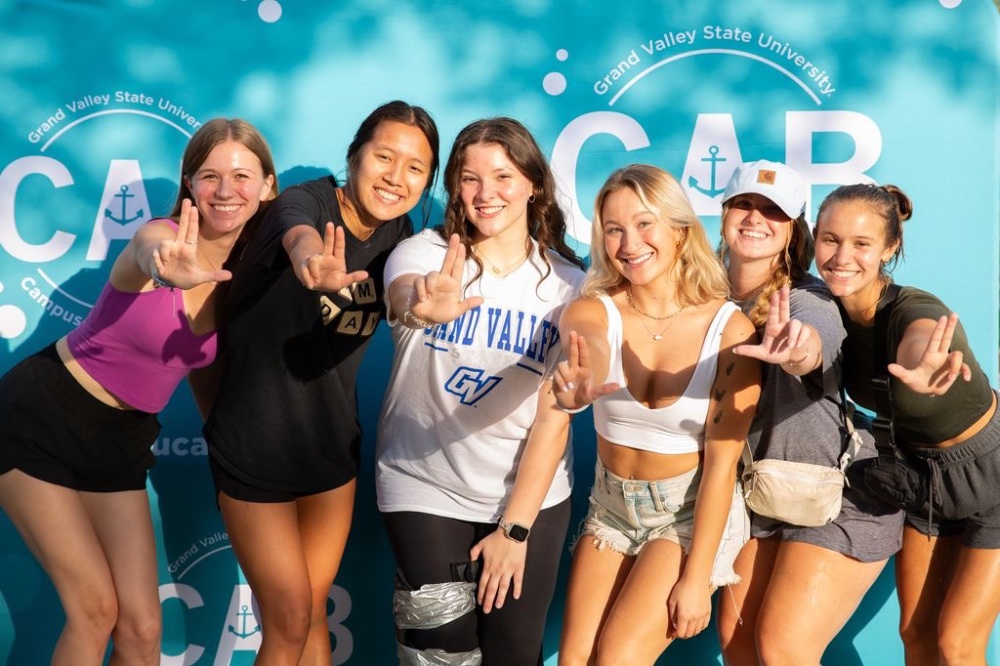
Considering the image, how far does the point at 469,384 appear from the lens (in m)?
2.92

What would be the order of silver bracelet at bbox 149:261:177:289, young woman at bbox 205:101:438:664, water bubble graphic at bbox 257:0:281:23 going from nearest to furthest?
1. silver bracelet at bbox 149:261:177:289
2. young woman at bbox 205:101:438:664
3. water bubble graphic at bbox 257:0:281:23

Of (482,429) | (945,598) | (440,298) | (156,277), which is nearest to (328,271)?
(440,298)

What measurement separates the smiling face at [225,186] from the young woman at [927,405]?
1.76 m

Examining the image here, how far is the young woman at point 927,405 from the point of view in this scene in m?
2.79

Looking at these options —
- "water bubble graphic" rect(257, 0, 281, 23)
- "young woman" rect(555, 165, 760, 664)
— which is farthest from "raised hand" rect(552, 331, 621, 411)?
"water bubble graphic" rect(257, 0, 281, 23)

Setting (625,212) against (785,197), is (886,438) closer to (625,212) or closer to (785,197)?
(785,197)

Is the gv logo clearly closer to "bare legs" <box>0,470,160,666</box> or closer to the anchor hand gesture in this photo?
the anchor hand gesture

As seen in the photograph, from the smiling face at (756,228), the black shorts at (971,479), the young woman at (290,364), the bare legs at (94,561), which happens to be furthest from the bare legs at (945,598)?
the bare legs at (94,561)

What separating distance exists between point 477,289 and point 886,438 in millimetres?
1288

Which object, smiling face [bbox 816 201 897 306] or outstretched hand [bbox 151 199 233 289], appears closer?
outstretched hand [bbox 151 199 233 289]

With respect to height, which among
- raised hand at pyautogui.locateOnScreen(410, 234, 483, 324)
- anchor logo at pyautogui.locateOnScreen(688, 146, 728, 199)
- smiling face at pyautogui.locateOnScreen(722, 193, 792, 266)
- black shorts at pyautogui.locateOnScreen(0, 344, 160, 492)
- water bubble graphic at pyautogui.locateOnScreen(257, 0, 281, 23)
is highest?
water bubble graphic at pyautogui.locateOnScreen(257, 0, 281, 23)

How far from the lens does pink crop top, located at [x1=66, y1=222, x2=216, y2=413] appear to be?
9.64 feet

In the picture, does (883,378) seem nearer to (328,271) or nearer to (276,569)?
(328,271)

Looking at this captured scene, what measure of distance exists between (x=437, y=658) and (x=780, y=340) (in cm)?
138
